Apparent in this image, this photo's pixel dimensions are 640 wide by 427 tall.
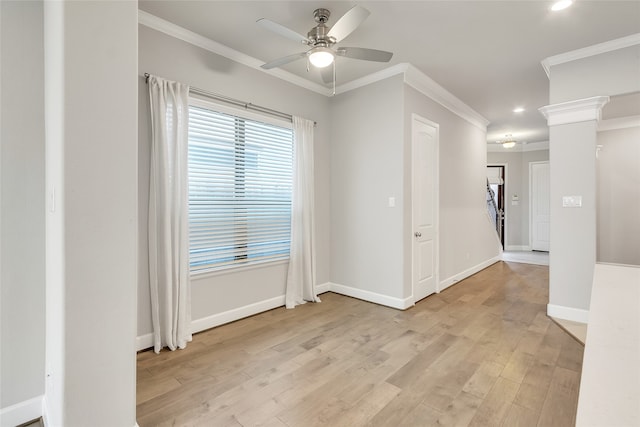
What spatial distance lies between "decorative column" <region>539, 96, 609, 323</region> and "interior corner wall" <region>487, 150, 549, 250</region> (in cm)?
549

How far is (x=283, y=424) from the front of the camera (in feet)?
5.82

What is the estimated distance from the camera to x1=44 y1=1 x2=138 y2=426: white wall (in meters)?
1.39

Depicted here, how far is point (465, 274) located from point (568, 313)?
73.2 inches

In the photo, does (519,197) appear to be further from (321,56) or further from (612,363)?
(612,363)

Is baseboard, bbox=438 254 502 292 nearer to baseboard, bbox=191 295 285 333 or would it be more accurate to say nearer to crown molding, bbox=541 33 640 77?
baseboard, bbox=191 295 285 333

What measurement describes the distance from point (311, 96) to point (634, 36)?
328cm

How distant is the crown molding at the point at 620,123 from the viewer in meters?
3.88

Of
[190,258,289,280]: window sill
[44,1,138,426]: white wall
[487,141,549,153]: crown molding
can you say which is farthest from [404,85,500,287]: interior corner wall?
[44,1,138,426]: white wall

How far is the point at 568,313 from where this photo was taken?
327cm

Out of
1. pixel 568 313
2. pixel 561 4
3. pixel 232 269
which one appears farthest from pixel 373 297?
pixel 561 4

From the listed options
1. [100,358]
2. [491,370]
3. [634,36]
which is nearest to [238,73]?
[100,358]

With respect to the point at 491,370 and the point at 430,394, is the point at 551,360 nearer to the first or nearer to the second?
the point at 491,370

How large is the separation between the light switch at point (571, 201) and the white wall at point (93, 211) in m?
3.94

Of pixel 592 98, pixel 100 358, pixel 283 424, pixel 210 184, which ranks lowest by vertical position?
pixel 283 424
